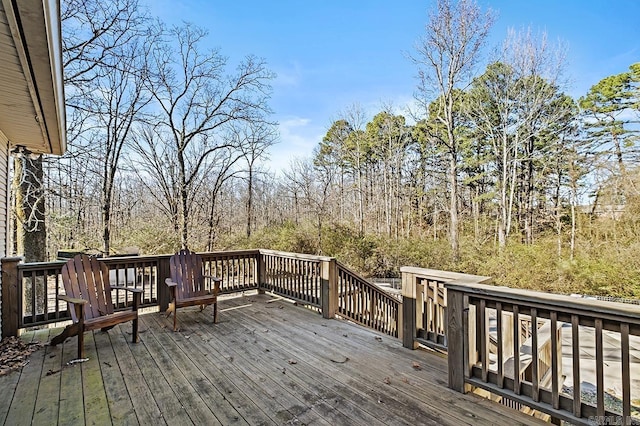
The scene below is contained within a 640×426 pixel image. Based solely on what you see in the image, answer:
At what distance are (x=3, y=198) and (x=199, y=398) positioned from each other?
3.96 metres

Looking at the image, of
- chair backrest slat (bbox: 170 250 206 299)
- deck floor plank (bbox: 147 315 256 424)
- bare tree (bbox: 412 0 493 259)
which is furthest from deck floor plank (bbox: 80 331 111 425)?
bare tree (bbox: 412 0 493 259)

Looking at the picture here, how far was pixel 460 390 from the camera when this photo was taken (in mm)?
2359

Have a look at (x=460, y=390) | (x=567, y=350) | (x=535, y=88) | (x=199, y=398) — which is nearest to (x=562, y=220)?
(x=535, y=88)

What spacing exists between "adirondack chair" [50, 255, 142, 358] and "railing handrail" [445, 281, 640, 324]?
3428 mm

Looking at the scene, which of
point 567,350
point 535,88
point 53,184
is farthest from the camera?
point 535,88

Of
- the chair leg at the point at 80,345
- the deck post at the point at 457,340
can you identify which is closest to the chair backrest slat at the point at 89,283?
the chair leg at the point at 80,345

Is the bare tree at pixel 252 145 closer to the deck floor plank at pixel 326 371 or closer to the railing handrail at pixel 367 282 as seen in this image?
the railing handrail at pixel 367 282

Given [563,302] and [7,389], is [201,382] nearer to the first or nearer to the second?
[7,389]

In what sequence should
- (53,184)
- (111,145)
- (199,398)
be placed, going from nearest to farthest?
(199,398) → (53,184) → (111,145)

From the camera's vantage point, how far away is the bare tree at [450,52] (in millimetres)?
9281

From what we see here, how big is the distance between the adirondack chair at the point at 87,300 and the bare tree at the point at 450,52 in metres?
9.02

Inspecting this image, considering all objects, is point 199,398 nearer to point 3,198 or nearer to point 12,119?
point 12,119

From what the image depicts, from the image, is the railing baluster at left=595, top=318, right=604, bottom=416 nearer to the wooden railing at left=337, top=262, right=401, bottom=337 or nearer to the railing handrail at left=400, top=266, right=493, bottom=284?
the railing handrail at left=400, top=266, right=493, bottom=284

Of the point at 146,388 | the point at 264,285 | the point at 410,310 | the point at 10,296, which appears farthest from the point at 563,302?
the point at 10,296
